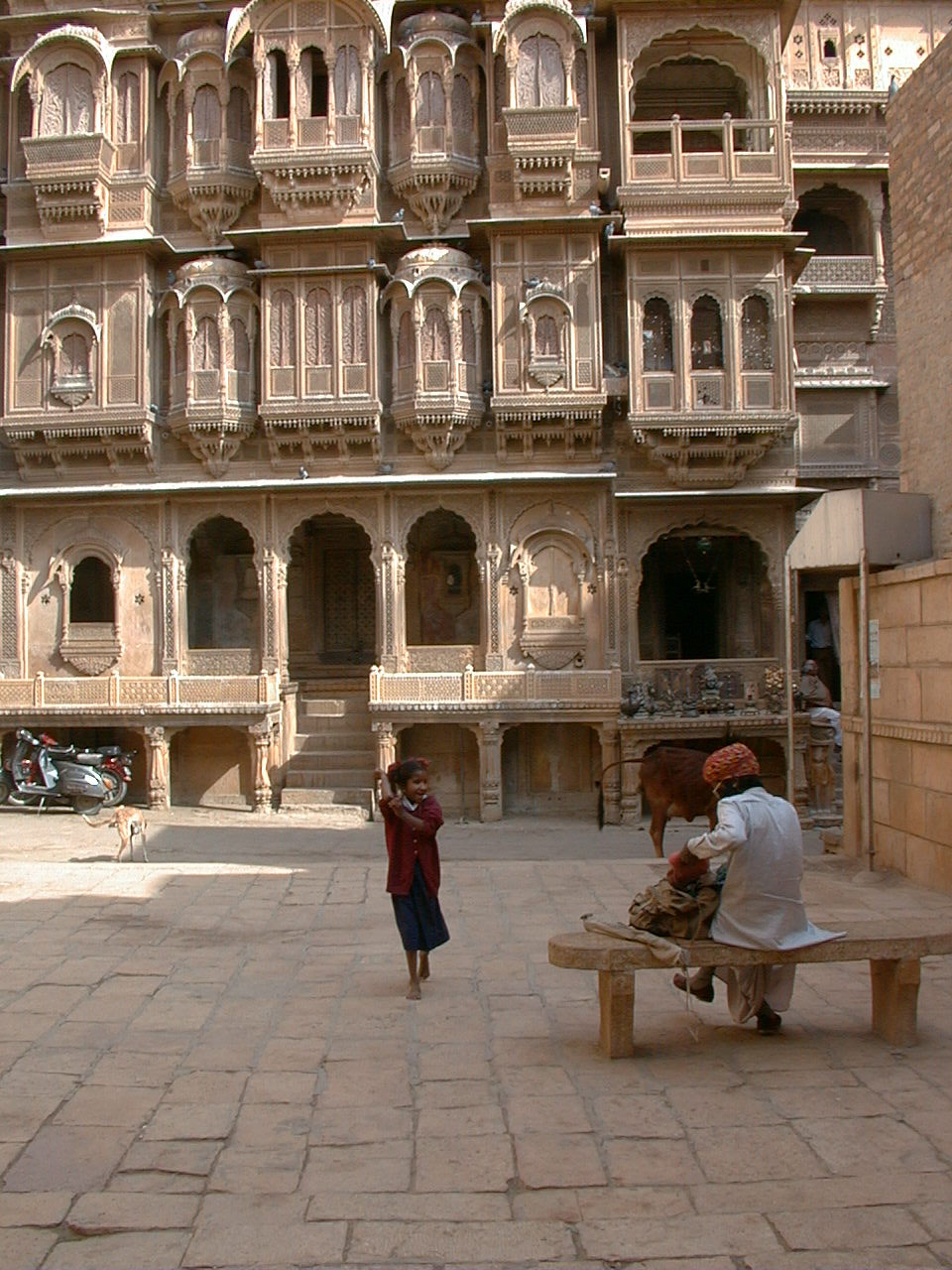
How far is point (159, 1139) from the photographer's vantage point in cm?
466

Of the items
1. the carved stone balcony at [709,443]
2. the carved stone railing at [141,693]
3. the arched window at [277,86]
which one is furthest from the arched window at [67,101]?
the carved stone balcony at [709,443]

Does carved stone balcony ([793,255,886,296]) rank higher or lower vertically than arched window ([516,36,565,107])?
lower

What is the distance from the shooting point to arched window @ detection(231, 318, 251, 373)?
20391mm

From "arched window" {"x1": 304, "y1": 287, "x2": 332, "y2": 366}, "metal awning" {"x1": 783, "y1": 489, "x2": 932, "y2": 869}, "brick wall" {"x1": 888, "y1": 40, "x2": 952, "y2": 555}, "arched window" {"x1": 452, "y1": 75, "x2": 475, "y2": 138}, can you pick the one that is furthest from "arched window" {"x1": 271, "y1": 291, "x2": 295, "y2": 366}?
"metal awning" {"x1": 783, "y1": 489, "x2": 932, "y2": 869}

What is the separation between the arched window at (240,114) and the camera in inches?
822

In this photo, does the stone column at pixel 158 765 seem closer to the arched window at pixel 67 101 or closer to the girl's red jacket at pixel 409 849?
the arched window at pixel 67 101

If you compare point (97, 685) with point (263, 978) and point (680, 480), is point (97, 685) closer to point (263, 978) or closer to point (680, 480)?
point (680, 480)

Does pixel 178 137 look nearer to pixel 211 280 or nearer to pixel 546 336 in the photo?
pixel 211 280

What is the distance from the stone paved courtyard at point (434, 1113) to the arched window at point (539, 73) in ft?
52.2

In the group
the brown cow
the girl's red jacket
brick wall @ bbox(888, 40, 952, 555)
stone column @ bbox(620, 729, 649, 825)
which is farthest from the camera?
stone column @ bbox(620, 729, 649, 825)

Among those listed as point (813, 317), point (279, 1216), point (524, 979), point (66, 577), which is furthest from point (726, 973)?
point (813, 317)

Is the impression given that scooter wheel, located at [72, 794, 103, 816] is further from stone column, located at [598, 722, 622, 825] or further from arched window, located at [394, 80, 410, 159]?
arched window, located at [394, 80, 410, 159]

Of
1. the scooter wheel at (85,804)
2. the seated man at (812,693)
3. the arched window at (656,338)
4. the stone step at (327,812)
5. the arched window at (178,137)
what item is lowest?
the stone step at (327,812)

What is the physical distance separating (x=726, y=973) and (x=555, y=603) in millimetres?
14601
